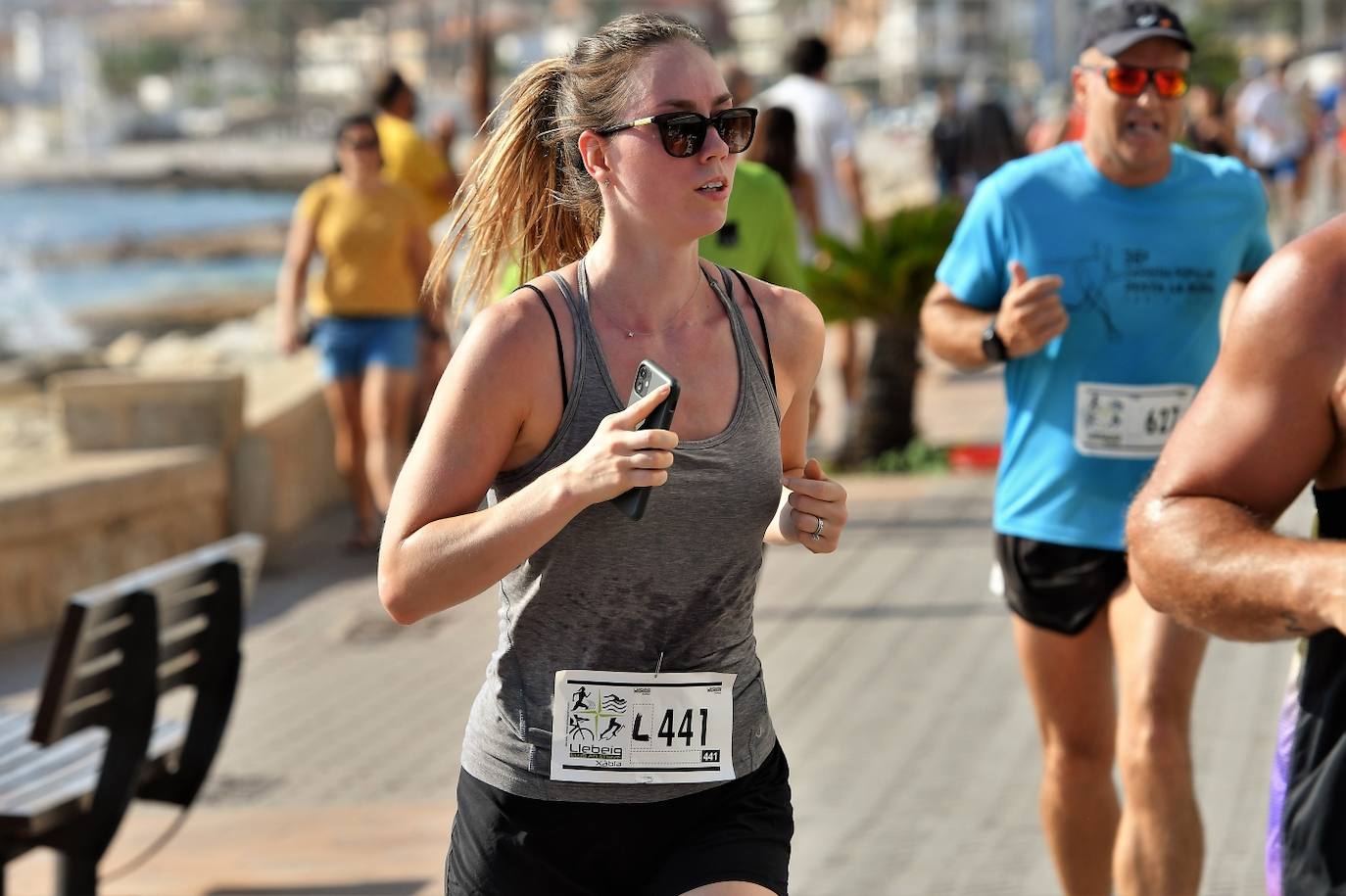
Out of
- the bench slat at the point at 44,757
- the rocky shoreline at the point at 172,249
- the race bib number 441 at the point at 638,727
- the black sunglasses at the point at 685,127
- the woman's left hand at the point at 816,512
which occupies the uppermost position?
the black sunglasses at the point at 685,127

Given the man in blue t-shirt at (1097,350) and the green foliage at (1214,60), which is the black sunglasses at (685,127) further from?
the green foliage at (1214,60)

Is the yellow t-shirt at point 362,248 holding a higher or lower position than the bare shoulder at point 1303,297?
lower

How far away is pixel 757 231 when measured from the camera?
230 inches

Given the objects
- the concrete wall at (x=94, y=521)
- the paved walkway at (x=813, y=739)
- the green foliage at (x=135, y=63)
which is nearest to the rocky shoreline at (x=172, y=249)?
the concrete wall at (x=94, y=521)

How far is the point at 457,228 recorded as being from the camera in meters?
2.94

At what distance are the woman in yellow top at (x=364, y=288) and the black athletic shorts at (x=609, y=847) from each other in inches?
251

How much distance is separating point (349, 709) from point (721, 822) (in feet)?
14.4

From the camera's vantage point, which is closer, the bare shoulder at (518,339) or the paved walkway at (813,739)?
the bare shoulder at (518,339)

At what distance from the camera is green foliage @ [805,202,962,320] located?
10.0 meters

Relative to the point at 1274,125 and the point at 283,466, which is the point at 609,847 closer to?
the point at 283,466

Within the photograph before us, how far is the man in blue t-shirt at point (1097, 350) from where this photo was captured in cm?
403

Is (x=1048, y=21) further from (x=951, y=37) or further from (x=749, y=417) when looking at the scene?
(x=951, y=37)

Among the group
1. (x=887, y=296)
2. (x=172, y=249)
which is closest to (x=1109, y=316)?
(x=887, y=296)

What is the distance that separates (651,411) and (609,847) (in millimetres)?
625
